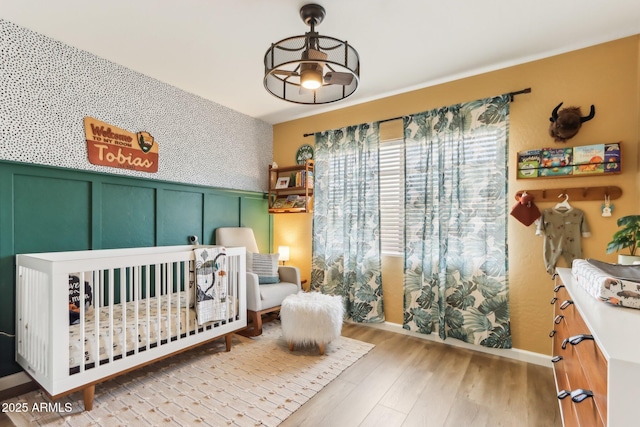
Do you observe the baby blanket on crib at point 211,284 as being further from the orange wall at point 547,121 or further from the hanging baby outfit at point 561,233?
the hanging baby outfit at point 561,233

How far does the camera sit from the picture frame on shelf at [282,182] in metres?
4.09

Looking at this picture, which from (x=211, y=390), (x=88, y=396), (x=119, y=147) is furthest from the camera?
(x=119, y=147)

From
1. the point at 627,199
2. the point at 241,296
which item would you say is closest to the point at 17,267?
the point at 241,296

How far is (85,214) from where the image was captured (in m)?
2.52

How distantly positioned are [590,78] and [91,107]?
4.10 meters

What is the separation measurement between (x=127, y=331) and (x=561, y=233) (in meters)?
3.39

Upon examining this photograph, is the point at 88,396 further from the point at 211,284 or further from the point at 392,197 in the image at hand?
the point at 392,197

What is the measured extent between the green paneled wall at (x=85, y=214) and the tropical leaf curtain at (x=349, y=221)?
130 cm

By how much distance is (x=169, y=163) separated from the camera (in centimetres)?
314

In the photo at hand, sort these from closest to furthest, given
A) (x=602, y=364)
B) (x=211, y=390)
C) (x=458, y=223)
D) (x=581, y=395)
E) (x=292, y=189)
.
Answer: (x=602, y=364) → (x=581, y=395) → (x=211, y=390) → (x=458, y=223) → (x=292, y=189)

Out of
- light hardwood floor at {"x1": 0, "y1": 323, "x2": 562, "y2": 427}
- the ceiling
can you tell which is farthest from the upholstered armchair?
the ceiling

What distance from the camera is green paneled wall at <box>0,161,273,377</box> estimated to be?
213 cm

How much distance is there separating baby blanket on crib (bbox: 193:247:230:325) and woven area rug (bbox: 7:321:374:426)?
0.40 meters

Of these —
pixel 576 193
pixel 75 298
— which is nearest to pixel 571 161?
pixel 576 193
